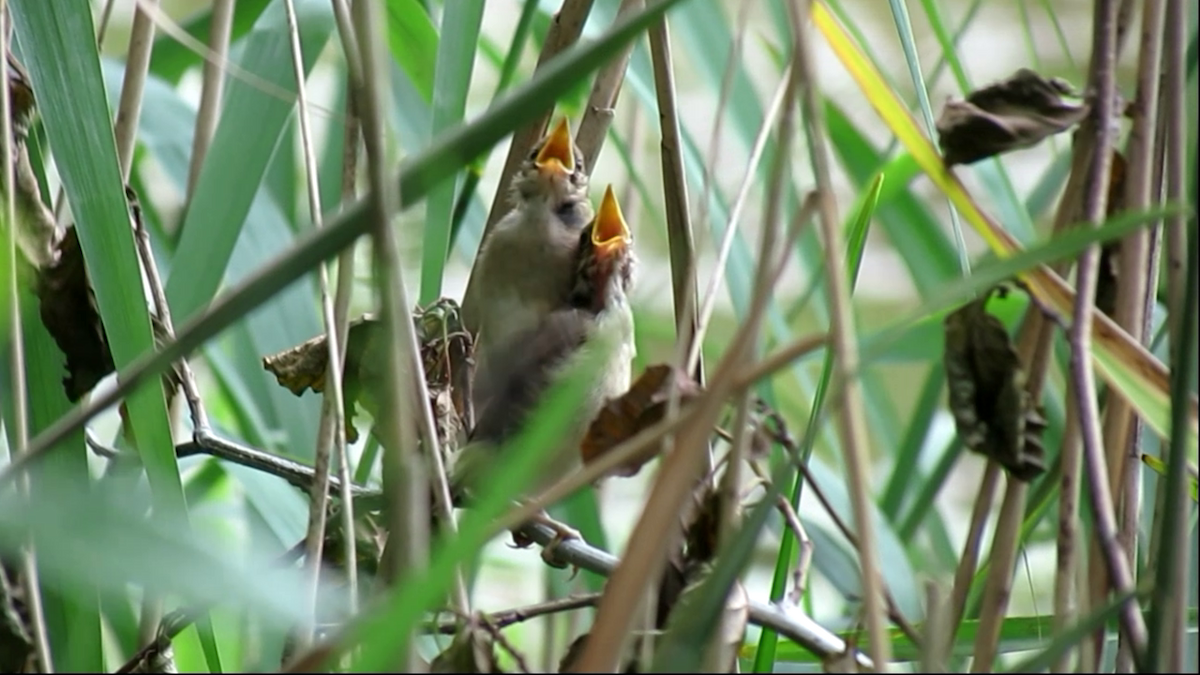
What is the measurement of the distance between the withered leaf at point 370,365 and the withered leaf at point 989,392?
31 centimetres

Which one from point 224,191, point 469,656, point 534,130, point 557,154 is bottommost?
point 469,656

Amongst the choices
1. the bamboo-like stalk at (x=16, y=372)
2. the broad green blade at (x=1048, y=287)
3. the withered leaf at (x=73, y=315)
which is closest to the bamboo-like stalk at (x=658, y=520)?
the broad green blade at (x=1048, y=287)

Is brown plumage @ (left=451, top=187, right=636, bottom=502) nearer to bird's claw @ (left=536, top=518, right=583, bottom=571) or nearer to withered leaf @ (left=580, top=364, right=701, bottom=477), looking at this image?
bird's claw @ (left=536, top=518, right=583, bottom=571)

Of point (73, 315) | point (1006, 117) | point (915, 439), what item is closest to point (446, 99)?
point (73, 315)

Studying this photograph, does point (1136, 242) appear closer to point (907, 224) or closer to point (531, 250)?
point (531, 250)

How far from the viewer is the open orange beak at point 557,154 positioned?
118 centimetres

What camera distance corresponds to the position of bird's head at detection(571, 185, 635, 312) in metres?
1.05

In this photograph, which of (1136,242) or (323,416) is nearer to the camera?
(1136,242)

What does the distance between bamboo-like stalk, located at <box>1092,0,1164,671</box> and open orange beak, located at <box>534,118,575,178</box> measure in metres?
0.67

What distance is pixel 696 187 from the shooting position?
3.85 feet

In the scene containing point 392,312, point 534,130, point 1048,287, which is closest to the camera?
point 392,312

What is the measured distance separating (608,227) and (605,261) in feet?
0.12

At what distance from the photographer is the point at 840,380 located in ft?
1.37

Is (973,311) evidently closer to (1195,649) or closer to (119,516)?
(119,516)
